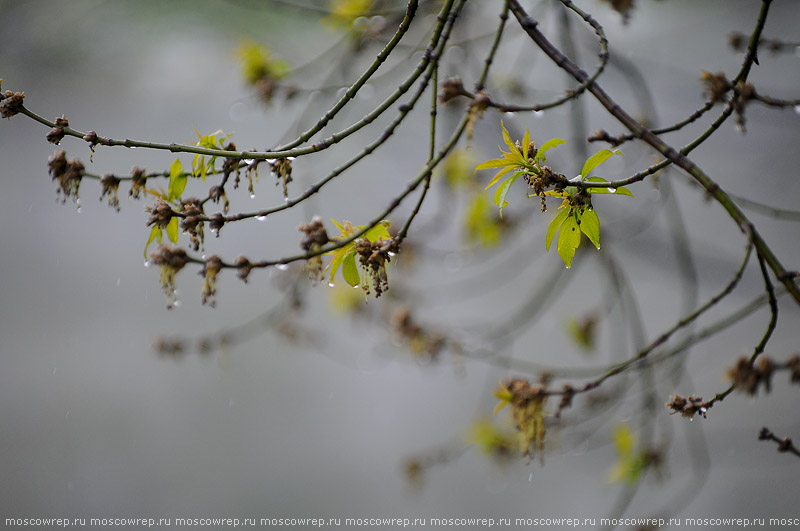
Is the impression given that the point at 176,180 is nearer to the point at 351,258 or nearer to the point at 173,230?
the point at 173,230

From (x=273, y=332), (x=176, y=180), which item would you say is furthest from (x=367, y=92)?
(x=273, y=332)

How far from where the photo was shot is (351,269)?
1.47ft

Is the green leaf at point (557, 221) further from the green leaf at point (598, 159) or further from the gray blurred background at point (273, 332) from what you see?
the gray blurred background at point (273, 332)

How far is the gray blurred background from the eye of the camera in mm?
1997

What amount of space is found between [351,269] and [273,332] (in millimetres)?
1796

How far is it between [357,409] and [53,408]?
1037 millimetres

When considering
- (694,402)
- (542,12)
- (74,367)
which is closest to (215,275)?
(694,402)

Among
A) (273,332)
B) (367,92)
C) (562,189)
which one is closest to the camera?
(562,189)

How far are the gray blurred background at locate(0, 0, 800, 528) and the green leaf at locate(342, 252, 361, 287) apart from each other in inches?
57.5

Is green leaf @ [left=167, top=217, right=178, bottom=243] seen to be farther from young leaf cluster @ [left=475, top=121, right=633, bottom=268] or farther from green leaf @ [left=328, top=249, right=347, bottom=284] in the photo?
young leaf cluster @ [left=475, top=121, right=633, bottom=268]

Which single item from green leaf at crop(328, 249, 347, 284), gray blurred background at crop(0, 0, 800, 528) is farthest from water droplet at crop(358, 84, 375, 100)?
green leaf at crop(328, 249, 347, 284)

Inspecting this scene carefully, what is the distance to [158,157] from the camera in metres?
2.45

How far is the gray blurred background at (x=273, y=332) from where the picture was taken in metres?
2.00

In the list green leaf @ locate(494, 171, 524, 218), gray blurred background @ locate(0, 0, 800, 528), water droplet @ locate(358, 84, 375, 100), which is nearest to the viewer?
green leaf @ locate(494, 171, 524, 218)
